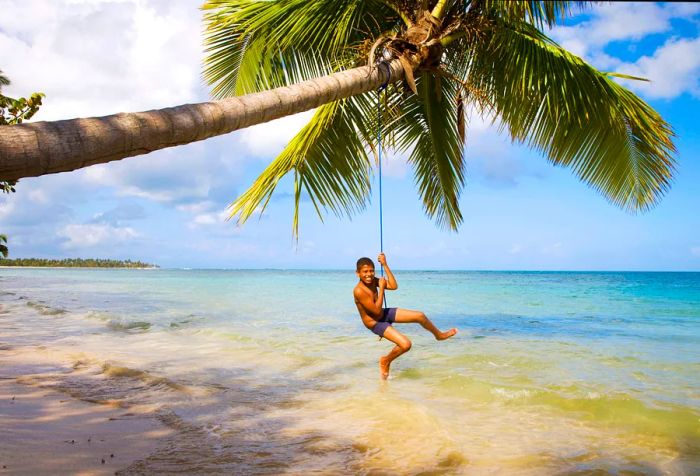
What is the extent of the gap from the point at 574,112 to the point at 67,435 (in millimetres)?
6029

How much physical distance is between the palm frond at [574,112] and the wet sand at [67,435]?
4981 mm

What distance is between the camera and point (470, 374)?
7.34 meters

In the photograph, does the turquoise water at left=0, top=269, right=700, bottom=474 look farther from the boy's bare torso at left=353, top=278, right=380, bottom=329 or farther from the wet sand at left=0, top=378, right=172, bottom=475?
the boy's bare torso at left=353, top=278, right=380, bottom=329

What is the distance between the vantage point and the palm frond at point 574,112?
240 inches

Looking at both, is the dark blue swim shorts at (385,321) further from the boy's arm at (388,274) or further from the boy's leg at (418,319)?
the boy's arm at (388,274)

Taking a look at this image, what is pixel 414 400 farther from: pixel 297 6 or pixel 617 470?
pixel 297 6

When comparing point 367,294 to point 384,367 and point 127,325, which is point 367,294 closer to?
point 384,367

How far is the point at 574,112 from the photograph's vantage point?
21.5ft

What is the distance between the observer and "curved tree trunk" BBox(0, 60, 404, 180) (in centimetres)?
247

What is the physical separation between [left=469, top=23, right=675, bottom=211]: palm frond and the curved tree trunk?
2.84 m

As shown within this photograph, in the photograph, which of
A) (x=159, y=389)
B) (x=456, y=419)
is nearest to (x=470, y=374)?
(x=456, y=419)

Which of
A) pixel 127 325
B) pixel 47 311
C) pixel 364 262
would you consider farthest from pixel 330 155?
pixel 47 311

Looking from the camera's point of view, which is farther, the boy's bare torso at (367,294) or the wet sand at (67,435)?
the boy's bare torso at (367,294)

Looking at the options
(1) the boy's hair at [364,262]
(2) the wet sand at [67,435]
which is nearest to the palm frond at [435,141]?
(1) the boy's hair at [364,262]
